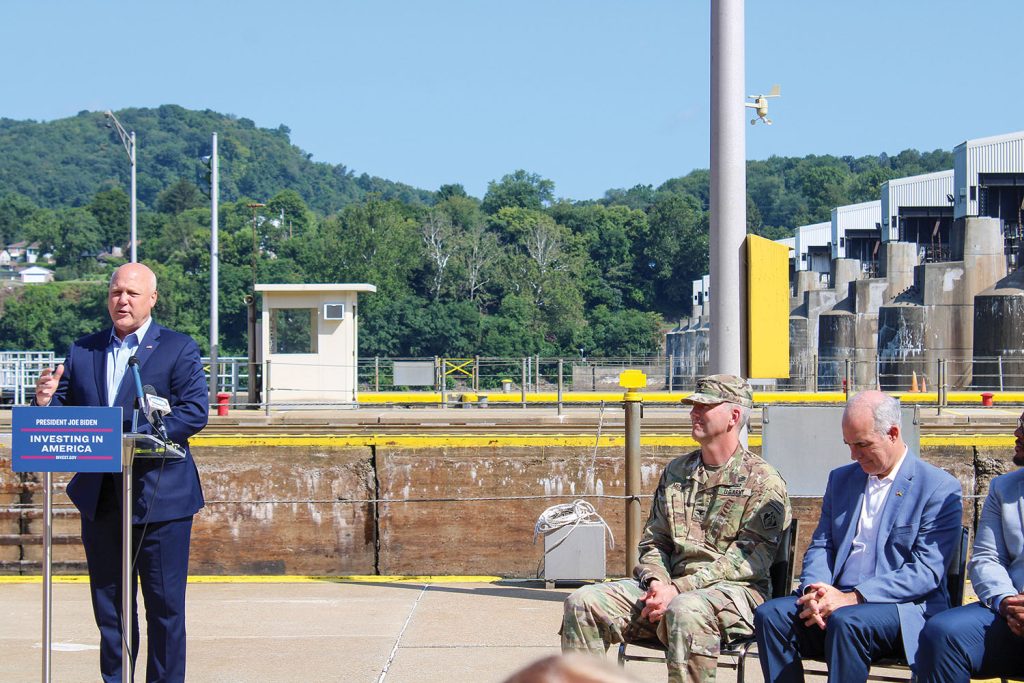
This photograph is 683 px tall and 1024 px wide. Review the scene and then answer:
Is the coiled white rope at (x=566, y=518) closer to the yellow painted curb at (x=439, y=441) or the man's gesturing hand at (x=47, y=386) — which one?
the yellow painted curb at (x=439, y=441)

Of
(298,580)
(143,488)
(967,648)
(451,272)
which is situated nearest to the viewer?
(967,648)

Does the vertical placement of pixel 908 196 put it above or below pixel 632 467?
above

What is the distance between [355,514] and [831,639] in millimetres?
4942

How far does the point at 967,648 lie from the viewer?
4.79m

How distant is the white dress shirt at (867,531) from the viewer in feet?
17.2

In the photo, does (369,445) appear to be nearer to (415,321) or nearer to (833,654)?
(833,654)

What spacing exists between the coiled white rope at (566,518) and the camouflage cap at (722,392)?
292 cm

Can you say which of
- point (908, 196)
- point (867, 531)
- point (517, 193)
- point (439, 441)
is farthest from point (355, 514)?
point (517, 193)

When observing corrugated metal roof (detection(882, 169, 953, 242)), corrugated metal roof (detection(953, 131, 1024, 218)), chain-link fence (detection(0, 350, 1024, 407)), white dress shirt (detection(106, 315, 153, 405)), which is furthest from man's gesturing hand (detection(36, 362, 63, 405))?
corrugated metal roof (detection(882, 169, 953, 242))

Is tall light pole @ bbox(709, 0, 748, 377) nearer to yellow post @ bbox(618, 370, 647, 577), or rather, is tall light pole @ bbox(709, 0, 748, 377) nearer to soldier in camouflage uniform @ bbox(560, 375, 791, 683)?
yellow post @ bbox(618, 370, 647, 577)

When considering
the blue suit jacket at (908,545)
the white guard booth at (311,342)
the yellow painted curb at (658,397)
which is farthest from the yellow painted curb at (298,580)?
the yellow painted curb at (658,397)

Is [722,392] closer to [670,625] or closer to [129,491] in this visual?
[670,625]

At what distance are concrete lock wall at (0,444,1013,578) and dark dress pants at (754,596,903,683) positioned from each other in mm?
4139

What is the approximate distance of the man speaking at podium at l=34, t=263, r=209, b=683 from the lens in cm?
548
